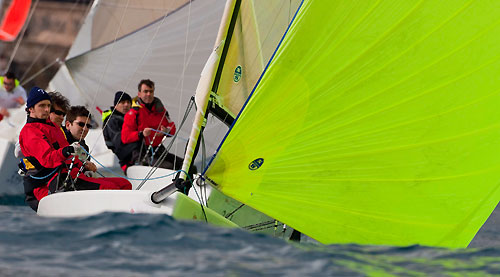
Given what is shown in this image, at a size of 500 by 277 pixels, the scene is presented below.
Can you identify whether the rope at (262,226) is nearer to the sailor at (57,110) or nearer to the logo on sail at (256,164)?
the logo on sail at (256,164)

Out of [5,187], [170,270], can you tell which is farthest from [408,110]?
[5,187]

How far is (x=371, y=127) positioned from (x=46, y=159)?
1.87 meters

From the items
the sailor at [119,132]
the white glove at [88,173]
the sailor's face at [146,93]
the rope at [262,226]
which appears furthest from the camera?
the sailor at [119,132]

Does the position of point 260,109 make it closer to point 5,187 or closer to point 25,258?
point 25,258

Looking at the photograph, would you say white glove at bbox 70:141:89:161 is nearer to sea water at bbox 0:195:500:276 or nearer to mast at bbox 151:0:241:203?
sea water at bbox 0:195:500:276

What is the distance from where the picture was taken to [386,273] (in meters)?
3.78

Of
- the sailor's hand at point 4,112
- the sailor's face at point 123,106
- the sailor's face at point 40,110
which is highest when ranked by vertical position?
the sailor's face at point 123,106

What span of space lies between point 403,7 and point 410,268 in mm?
1385

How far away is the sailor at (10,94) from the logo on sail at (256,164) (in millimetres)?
6309

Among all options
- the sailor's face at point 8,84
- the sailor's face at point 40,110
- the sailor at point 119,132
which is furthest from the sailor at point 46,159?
the sailor's face at point 8,84

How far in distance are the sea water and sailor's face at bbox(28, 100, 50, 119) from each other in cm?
67

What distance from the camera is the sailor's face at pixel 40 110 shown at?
5.09 meters

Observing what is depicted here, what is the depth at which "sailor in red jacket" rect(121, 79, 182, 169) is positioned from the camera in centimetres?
710

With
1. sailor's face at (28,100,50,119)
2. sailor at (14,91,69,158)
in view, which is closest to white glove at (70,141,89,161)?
sailor's face at (28,100,50,119)
